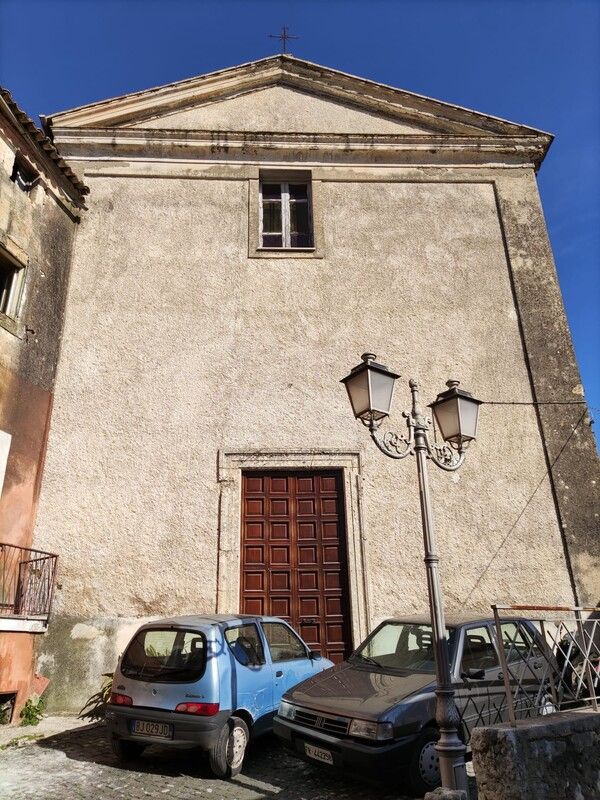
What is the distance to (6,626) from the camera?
732 centimetres

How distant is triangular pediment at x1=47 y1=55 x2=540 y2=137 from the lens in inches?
456

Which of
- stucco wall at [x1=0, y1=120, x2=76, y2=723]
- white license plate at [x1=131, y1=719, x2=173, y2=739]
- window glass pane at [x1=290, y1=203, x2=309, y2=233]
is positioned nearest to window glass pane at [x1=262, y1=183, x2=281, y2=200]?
window glass pane at [x1=290, y1=203, x2=309, y2=233]

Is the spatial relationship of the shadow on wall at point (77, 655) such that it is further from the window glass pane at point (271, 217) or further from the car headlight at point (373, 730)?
the window glass pane at point (271, 217)

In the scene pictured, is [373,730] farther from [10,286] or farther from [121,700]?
[10,286]

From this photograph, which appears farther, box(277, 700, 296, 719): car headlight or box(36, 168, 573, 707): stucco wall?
box(36, 168, 573, 707): stucco wall

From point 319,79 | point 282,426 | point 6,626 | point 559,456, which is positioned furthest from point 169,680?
point 319,79

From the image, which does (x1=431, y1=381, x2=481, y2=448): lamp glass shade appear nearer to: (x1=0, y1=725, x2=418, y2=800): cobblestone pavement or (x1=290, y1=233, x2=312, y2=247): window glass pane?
(x1=0, y1=725, x2=418, y2=800): cobblestone pavement

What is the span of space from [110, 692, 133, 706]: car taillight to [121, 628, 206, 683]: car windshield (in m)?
0.18

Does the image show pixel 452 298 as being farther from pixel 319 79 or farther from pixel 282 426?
pixel 319 79

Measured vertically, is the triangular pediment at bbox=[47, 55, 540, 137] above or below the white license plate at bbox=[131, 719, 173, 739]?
above

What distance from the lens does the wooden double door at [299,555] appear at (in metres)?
8.58

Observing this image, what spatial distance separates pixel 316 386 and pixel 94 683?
17.9 ft


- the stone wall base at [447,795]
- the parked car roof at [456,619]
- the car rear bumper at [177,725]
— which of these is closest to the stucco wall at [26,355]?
the car rear bumper at [177,725]

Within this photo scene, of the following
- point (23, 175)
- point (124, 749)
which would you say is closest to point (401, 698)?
point (124, 749)
